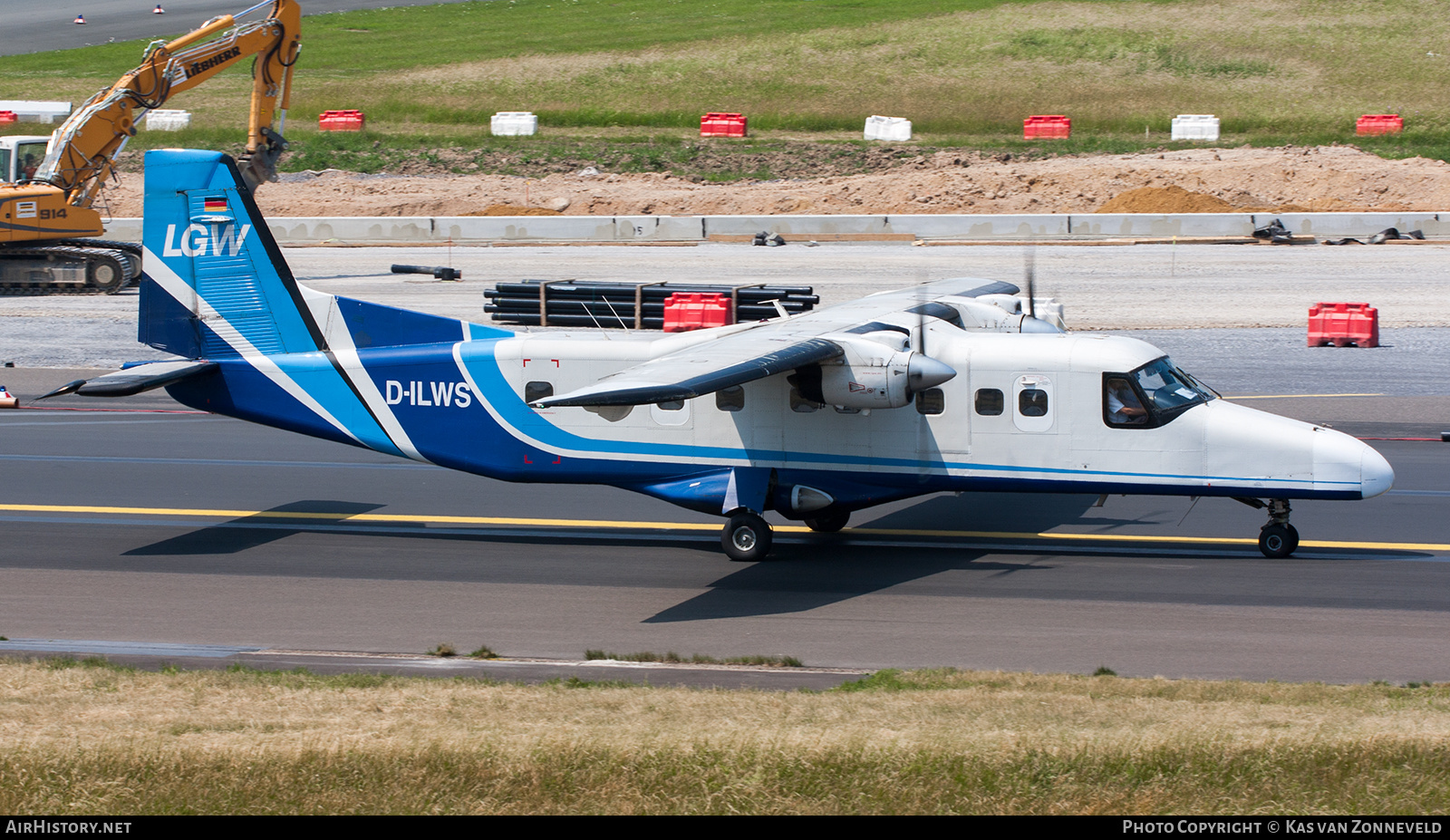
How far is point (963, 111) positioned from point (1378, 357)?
132 ft

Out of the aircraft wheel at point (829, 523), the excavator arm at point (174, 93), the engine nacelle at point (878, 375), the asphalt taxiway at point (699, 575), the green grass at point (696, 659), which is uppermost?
the excavator arm at point (174, 93)

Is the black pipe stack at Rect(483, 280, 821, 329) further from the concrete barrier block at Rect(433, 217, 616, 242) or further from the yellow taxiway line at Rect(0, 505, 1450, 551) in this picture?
the concrete barrier block at Rect(433, 217, 616, 242)

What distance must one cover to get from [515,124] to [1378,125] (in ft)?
127

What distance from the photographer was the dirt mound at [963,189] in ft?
155

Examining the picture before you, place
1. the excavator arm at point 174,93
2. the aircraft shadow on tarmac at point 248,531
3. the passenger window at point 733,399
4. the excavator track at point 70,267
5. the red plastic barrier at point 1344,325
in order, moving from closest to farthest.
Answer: the passenger window at point 733,399 → the aircraft shadow on tarmac at point 248,531 → the red plastic barrier at point 1344,325 → the excavator arm at point 174,93 → the excavator track at point 70,267

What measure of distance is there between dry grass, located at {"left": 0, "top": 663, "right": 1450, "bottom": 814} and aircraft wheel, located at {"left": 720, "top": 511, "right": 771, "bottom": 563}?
548cm

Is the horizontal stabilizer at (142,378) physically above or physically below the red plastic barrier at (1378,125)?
below

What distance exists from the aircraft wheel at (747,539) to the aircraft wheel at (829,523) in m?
1.55

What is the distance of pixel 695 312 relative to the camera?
31.6 m

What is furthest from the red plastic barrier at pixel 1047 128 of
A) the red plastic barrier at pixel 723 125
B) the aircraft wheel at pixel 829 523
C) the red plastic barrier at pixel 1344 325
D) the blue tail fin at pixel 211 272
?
the blue tail fin at pixel 211 272

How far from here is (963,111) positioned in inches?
2611

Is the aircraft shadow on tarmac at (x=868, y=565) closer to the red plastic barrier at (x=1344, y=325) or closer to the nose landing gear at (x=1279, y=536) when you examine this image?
the nose landing gear at (x=1279, y=536)

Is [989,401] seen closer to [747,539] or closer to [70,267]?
[747,539]
